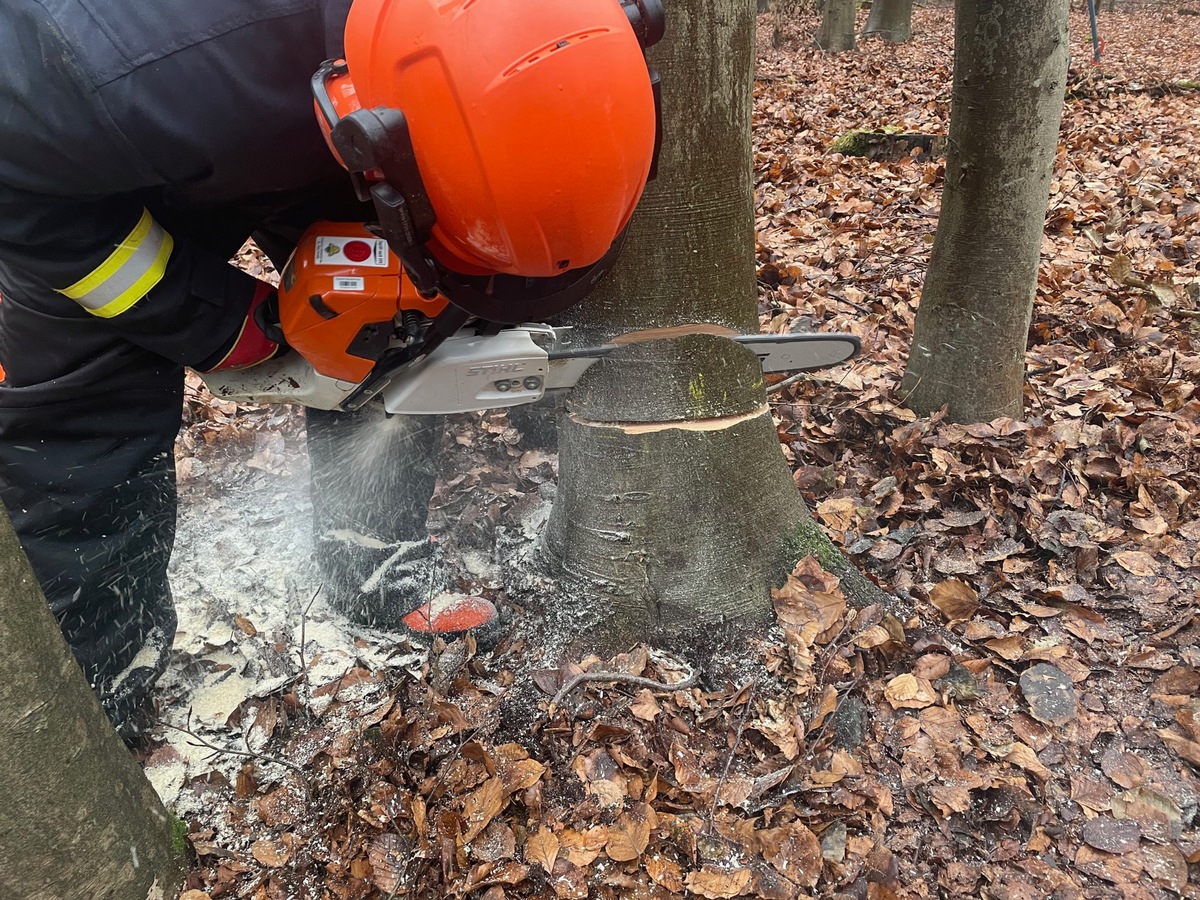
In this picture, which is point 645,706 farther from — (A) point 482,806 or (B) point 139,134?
(B) point 139,134

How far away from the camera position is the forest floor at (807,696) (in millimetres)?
1469

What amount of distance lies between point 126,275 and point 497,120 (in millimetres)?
873

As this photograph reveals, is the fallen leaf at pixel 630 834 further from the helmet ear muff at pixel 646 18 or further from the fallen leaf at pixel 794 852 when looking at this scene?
the helmet ear muff at pixel 646 18

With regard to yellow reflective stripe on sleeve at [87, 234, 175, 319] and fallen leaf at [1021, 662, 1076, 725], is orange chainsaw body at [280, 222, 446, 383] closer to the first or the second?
yellow reflective stripe on sleeve at [87, 234, 175, 319]

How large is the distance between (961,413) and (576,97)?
1.97 metres

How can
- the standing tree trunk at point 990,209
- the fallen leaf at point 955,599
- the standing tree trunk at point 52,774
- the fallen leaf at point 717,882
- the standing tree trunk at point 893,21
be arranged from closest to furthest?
the standing tree trunk at point 52,774, the fallen leaf at point 717,882, the fallen leaf at point 955,599, the standing tree trunk at point 990,209, the standing tree trunk at point 893,21

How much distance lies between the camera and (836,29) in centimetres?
1013

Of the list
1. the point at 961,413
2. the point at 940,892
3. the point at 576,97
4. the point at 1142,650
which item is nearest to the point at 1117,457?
the point at 961,413

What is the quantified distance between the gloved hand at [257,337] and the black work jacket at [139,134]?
10 centimetres

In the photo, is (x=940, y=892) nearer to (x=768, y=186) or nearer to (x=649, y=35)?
(x=649, y=35)

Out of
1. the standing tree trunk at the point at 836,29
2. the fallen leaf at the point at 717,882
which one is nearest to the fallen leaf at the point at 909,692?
the fallen leaf at the point at 717,882

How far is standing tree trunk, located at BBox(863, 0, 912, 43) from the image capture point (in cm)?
1065

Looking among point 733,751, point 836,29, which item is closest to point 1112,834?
point 733,751

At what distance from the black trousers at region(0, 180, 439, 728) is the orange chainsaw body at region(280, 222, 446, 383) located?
166 mm
